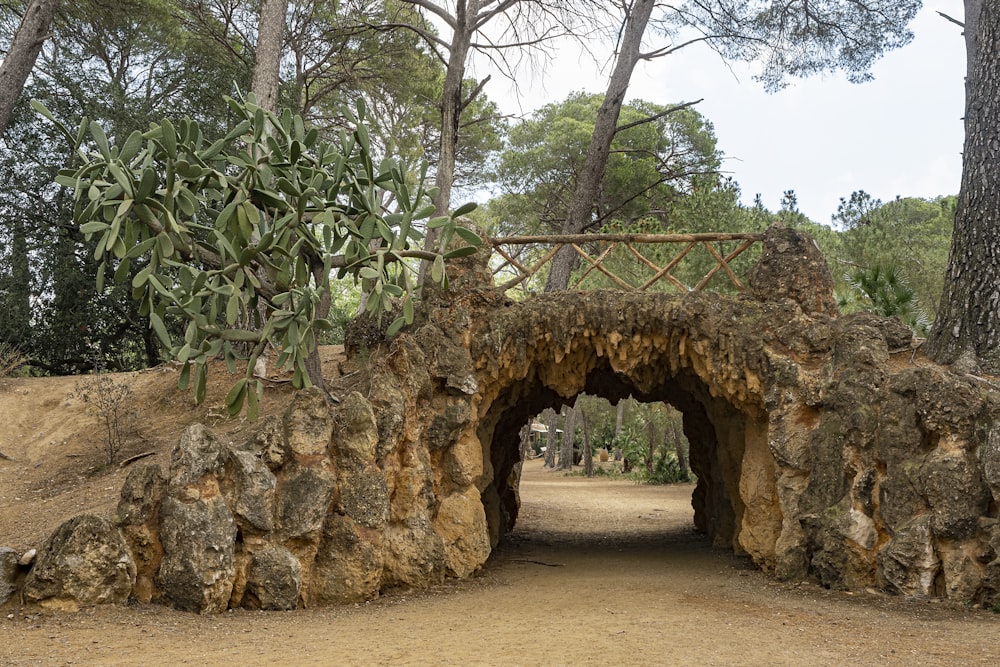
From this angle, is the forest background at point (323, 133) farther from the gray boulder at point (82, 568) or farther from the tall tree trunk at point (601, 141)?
the gray boulder at point (82, 568)

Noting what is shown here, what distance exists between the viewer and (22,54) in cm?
1127

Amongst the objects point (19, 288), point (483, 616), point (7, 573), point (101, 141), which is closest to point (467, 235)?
point (101, 141)

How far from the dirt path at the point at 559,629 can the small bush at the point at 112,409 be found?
10.9 feet

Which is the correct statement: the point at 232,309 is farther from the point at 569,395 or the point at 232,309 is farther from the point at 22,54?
the point at 22,54

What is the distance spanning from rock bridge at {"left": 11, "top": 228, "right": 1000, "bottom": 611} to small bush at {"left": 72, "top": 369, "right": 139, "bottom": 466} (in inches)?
101

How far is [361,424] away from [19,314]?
8.82m

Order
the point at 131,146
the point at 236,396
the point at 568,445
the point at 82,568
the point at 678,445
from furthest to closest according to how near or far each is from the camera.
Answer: the point at 568,445 < the point at 678,445 < the point at 236,396 < the point at 131,146 < the point at 82,568

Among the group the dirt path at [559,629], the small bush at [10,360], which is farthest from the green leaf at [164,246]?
the small bush at [10,360]

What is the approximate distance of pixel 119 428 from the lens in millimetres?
9883

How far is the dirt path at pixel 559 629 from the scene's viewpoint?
A: 5652 mm

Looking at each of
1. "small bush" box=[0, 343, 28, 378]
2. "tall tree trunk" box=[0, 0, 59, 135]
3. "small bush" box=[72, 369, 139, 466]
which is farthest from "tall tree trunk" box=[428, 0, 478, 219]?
"small bush" box=[0, 343, 28, 378]

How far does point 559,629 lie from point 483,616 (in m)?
0.89

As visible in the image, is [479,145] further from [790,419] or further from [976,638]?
[976,638]

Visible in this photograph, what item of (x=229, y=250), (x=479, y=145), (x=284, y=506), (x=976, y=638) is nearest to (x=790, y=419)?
(x=976, y=638)
